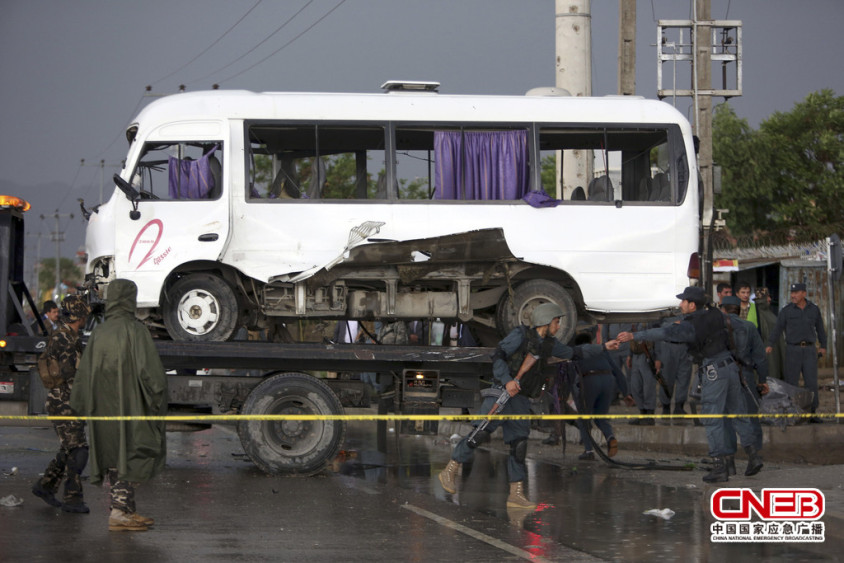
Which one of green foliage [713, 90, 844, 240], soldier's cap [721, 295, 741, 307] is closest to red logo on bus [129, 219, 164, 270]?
soldier's cap [721, 295, 741, 307]

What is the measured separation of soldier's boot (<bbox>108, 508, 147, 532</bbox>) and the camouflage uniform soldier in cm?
99

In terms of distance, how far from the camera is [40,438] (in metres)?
16.2

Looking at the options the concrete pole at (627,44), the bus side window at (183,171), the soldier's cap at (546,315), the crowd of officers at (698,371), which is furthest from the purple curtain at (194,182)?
the concrete pole at (627,44)

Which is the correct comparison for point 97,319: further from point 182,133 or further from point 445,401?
point 445,401

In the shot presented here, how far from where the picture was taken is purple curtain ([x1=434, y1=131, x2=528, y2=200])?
12.5 metres

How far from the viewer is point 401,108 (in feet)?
41.0

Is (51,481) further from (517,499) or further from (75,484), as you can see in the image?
(517,499)

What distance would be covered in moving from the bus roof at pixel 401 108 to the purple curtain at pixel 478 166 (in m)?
0.21

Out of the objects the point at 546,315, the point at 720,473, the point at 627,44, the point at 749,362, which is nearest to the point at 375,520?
the point at 546,315

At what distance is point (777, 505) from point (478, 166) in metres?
4.89

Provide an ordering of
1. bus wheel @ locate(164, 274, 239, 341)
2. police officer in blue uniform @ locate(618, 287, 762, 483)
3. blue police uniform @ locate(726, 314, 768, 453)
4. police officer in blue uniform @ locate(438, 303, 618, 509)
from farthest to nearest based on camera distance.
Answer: bus wheel @ locate(164, 274, 239, 341)
blue police uniform @ locate(726, 314, 768, 453)
police officer in blue uniform @ locate(618, 287, 762, 483)
police officer in blue uniform @ locate(438, 303, 618, 509)

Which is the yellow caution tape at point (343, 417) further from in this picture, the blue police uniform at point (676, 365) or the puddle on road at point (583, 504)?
the blue police uniform at point (676, 365)

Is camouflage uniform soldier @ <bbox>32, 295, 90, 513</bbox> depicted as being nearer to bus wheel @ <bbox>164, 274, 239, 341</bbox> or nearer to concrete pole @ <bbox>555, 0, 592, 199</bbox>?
bus wheel @ <bbox>164, 274, 239, 341</bbox>

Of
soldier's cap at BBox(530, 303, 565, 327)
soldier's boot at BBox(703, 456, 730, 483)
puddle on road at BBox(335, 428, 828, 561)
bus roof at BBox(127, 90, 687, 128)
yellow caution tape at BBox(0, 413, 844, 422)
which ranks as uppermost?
bus roof at BBox(127, 90, 687, 128)
